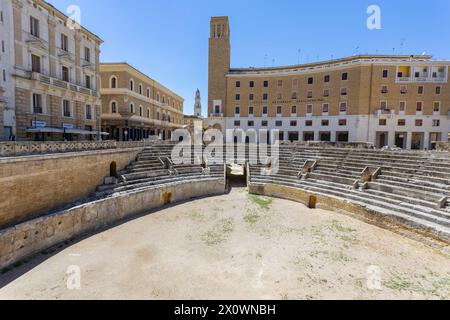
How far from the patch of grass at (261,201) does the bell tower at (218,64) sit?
23.1 metres

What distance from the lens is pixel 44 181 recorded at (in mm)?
11422

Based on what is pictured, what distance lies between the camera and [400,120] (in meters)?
32.1

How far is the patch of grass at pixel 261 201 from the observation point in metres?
15.7

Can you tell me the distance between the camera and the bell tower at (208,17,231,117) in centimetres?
3675

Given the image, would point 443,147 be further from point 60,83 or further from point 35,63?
point 35,63

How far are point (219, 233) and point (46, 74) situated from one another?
20.4m

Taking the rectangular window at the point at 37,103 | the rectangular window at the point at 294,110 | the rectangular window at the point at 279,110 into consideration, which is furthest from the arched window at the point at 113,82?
the rectangular window at the point at 294,110

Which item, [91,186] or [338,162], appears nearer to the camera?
[91,186]

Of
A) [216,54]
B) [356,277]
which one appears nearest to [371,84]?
[216,54]

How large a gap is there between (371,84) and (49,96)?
3833 cm

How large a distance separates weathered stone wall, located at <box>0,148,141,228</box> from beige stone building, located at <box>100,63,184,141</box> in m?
16.2

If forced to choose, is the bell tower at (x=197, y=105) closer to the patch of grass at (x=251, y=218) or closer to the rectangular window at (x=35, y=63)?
the rectangular window at (x=35, y=63)

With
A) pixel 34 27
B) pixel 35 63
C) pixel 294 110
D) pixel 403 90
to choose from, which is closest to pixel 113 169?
pixel 35 63
